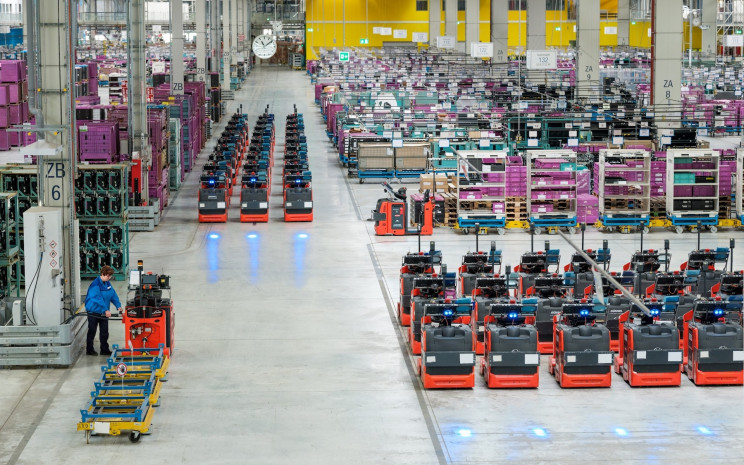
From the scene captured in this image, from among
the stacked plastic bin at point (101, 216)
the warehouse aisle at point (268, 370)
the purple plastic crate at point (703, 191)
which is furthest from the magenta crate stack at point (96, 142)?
the purple plastic crate at point (703, 191)

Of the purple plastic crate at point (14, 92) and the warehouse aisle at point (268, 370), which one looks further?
the purple plastic crate at point (14, 92)

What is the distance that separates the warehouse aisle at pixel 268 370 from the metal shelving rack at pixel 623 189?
6260mm

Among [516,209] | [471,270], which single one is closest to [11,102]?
[516,209]

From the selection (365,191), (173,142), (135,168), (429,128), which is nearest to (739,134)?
(429,128)

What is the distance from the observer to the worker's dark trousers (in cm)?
1714

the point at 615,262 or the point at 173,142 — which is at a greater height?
the point at 173,142

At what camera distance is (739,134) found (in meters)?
49.3

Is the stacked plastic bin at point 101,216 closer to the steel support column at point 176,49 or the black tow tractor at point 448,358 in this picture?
the black tow tractor at point 448,358

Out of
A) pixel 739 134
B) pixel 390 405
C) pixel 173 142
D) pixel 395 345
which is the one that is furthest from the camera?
pixel 739 134

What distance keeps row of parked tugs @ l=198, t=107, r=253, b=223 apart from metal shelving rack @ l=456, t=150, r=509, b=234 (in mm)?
6080

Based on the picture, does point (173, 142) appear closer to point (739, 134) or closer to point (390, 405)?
point (390, 405)

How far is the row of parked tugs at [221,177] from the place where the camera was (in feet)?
97.0

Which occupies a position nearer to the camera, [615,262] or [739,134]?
[615,262]

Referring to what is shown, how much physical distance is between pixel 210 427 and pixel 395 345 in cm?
460
